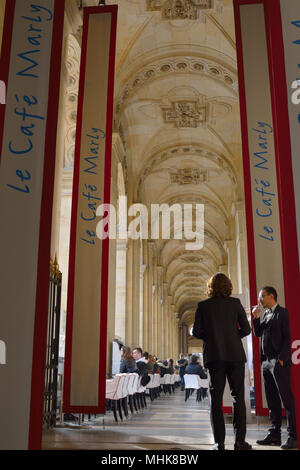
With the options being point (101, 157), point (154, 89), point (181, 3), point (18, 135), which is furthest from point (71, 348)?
point (154, 89)

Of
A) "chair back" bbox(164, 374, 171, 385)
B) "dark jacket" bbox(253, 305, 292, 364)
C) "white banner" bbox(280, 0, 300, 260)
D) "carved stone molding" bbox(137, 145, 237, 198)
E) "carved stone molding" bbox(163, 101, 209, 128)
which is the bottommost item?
"chair back" bbox(164, 374, 171, 385)

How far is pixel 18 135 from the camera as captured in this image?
2867 mm

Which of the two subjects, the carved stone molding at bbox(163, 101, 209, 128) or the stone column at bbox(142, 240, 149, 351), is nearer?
the carved stone molding at bbox(163, 101, 209, 128)

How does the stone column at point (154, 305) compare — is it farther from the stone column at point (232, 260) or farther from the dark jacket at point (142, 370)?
the dark jacket at point (142, 370)

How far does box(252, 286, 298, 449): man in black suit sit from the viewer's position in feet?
14.5

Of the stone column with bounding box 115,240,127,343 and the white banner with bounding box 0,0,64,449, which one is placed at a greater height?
the stone column with bounding box 115,240,127,343

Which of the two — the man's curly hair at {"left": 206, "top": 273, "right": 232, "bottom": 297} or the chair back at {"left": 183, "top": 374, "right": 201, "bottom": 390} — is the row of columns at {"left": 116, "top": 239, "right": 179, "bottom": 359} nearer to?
the chair back at {"left": 183, "top": 374, "right": 201, "bottom": 390}

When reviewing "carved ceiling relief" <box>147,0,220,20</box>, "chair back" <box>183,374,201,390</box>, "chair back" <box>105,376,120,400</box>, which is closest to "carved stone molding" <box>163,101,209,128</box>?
"carved ceiling relief" <box>147,0,220,20</box>

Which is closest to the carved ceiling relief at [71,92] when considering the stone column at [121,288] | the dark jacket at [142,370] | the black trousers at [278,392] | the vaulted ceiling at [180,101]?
the vaulted ceiling at [180,101]

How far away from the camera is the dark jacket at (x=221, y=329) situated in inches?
154

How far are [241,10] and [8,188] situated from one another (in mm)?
3648

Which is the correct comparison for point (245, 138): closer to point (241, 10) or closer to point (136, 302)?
point (241, 10)

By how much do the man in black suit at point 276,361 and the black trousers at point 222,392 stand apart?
64cm

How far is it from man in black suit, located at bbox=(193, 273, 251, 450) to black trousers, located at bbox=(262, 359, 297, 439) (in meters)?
0.60
